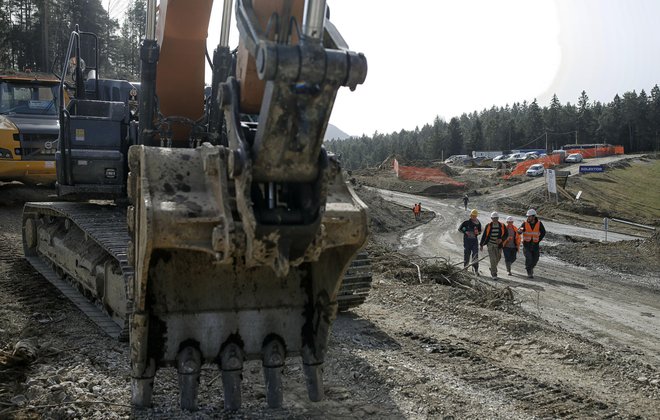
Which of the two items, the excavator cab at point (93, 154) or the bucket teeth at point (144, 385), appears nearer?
the bucket teeth at point (144, 385)

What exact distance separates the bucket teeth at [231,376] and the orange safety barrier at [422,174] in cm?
3570

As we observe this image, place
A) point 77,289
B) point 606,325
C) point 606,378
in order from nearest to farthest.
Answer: point 606,378, point 77,289, point 606,325

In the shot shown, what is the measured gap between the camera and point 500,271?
555 inches

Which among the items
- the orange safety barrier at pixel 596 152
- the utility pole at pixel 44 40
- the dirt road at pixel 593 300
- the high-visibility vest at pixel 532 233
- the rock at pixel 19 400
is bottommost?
the dirt road at pixel 593 300

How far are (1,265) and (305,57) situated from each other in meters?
7.88

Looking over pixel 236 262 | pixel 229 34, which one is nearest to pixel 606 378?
pixel 236 262

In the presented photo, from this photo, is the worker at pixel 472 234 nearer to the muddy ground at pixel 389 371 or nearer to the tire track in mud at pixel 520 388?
the muddy ground at pixel 389 371

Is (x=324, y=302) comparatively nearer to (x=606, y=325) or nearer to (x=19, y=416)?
(x=19, y=416)

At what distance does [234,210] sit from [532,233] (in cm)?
1070

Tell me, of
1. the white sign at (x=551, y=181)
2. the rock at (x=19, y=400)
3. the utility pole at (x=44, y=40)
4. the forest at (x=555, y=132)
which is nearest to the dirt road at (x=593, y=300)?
the rock at (x=19, y=400)

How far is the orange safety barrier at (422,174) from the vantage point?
40.5 meters

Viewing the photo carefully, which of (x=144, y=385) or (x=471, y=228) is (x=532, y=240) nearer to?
(x=471, y=228)

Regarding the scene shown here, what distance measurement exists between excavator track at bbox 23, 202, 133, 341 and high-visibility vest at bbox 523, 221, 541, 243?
Result: 858cm

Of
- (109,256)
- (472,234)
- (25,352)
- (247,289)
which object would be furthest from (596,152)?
(25,352)
